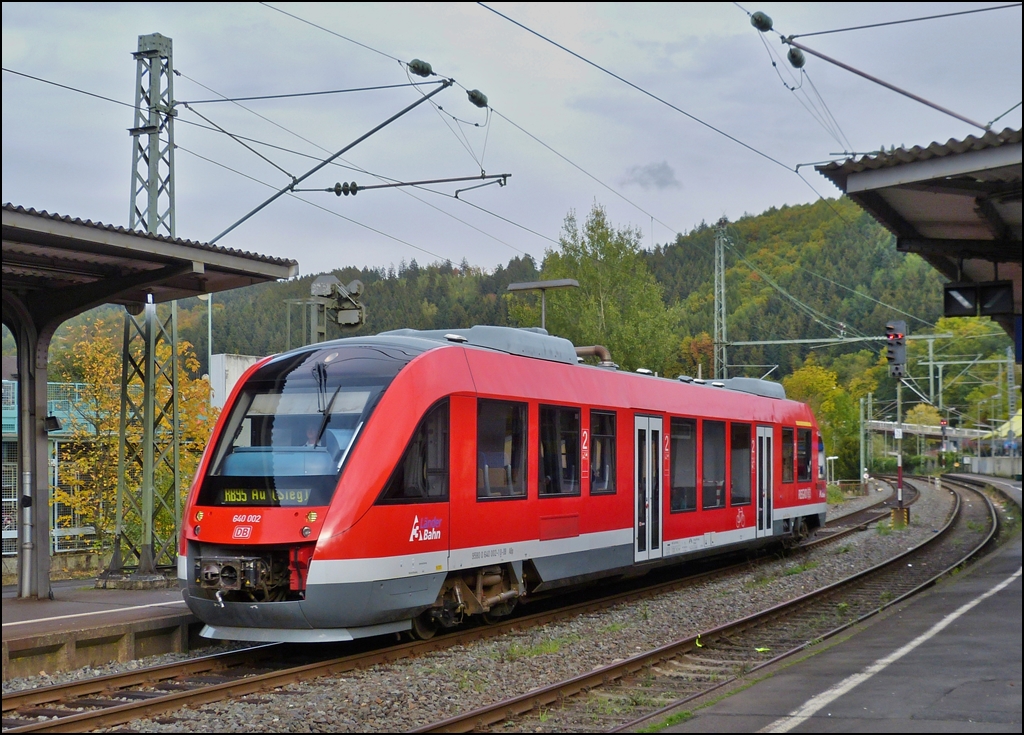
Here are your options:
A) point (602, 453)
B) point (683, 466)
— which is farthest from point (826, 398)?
point (602, 453)

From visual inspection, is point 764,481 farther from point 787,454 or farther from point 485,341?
point 485,341

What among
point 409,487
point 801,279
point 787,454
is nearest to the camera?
point 409,487

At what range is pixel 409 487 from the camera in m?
10.4

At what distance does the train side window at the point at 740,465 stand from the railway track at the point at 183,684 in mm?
7109

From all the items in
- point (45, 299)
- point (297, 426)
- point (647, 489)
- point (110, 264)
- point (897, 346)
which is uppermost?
point (110, 264)

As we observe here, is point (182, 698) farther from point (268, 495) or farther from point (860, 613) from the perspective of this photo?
point (860, 613)

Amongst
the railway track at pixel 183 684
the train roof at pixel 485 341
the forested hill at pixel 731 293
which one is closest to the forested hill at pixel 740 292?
the forested hill at pixel 731 293

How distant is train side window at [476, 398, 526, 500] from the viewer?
11539 mm

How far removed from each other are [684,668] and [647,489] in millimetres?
4907

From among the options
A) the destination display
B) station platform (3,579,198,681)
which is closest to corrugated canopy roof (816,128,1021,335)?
the destination display

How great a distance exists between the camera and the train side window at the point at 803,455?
22.2m

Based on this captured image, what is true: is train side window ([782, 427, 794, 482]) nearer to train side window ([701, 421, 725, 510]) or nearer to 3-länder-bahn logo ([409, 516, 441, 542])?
train side window ([701, 421, 725, 510])

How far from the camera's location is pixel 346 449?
1005cm

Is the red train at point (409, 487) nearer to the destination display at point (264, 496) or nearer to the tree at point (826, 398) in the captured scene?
the destination display at point (264, 496)
